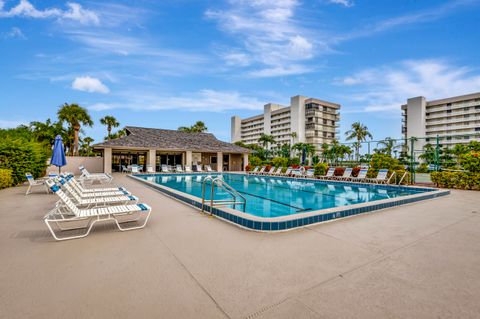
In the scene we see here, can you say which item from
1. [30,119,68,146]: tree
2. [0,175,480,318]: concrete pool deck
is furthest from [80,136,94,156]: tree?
[0,175,480,318]: concrete pool deck

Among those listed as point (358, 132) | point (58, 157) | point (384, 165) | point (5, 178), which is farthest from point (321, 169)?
point (358, 132)

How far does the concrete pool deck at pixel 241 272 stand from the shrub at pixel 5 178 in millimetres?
7297

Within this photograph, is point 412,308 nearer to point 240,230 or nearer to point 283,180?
point 240,230

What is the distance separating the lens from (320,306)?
2168mm

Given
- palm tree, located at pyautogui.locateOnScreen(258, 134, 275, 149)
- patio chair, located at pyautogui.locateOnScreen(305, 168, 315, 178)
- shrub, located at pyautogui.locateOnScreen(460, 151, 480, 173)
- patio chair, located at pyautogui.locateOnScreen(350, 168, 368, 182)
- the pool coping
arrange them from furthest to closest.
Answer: palm tree, located at pyautogui.locateOnScreen(258, 134, 275, 149) < patio chair, located at pyautogui.locateOnScreen(305, 168, 315, 178) < patio chair, located at pyautogui.locateOnScreen(350, 168, 368, 182) < shrub, located at pyautogui.locateOnScreen(460, 151, 480, 173) < the pool coping

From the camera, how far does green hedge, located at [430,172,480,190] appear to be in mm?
10820

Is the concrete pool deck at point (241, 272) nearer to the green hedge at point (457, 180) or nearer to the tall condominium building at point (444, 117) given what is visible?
the green hedge at point (457, 180)

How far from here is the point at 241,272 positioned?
280cm

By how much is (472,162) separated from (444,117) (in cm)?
6814

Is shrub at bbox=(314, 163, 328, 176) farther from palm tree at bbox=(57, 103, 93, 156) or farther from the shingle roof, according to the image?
palm tree at bbox=(57, 103, 93, 156)

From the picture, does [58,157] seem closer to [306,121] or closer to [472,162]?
[472,162]

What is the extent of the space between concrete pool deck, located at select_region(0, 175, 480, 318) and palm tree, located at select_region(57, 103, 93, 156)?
3268 cm

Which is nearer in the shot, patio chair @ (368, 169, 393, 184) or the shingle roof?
patio chair @ (368, 169, 393, 184)

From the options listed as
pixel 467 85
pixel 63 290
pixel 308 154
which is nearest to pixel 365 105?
pixel 467 85
